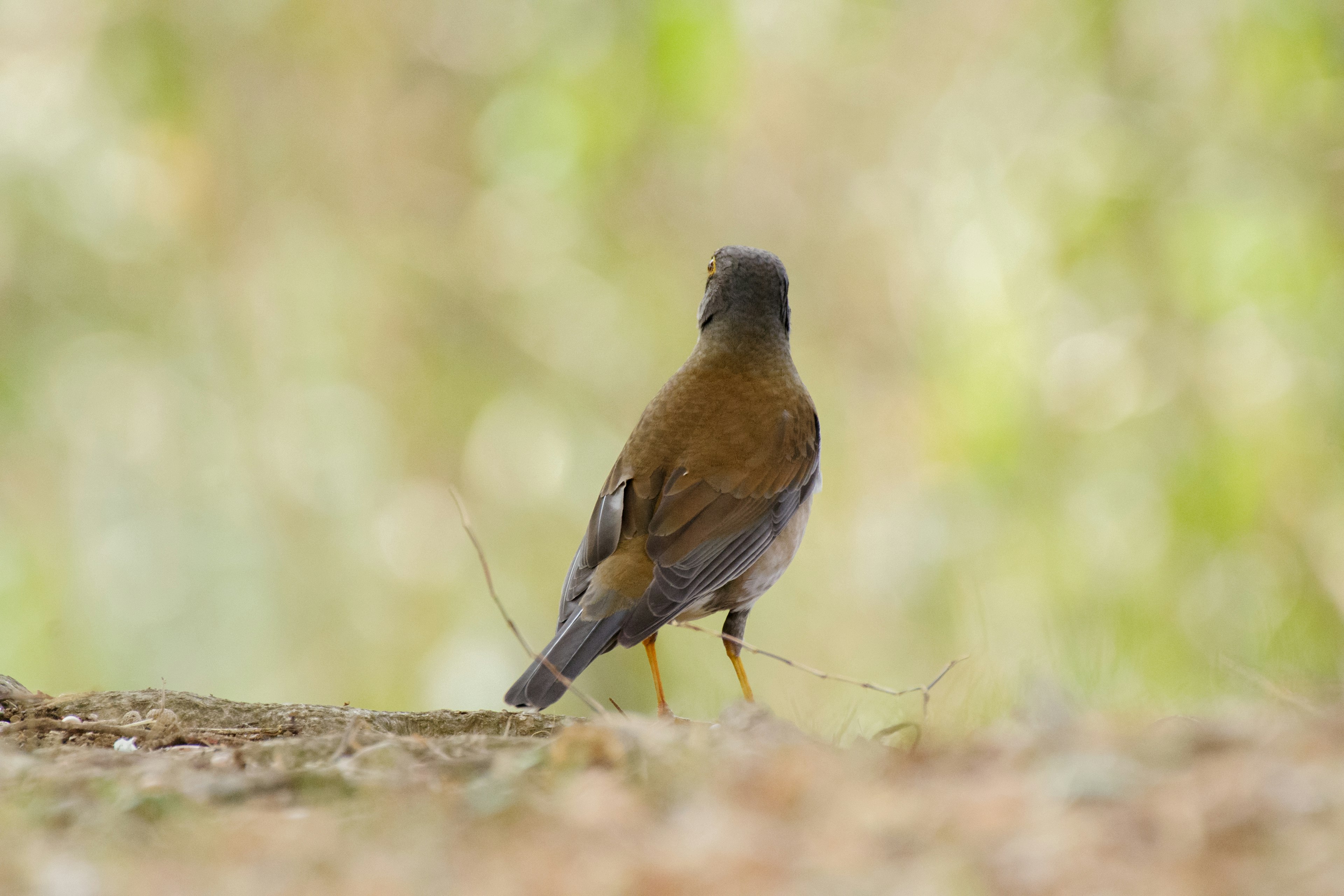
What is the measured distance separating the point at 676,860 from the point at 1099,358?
23.5 ft

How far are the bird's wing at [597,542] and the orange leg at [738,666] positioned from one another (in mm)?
586

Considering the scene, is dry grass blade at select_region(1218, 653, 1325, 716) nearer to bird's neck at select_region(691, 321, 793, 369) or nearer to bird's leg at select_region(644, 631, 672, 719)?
bird's leg at select_region(644, 631, 672, 719)

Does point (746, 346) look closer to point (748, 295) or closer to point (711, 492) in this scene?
point (748, 295)

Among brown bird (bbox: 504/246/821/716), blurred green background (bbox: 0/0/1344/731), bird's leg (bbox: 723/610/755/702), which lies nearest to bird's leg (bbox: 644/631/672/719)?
brown bird (bbox: 504/246/821/716)

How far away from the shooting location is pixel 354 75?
11.4 meters

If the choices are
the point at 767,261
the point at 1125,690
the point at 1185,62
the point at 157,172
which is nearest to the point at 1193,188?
the point at 1185,62

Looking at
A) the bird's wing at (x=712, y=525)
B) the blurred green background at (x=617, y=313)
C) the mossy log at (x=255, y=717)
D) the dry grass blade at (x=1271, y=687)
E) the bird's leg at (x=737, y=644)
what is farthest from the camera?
the blurred green background at (x=617, y=313)

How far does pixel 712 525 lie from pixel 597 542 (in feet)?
1.46

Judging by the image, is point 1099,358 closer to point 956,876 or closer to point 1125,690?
point 1125,690

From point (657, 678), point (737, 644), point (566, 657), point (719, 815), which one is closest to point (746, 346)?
point (737, 644)

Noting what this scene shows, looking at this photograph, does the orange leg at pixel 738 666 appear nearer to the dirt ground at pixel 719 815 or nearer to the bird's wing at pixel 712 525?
the bird's wing at pixel 712 525

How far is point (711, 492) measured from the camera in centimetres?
495

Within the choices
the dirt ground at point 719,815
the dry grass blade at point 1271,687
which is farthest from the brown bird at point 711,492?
the dry grass blade at point 1271,687

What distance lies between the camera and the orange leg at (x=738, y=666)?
4.98m
